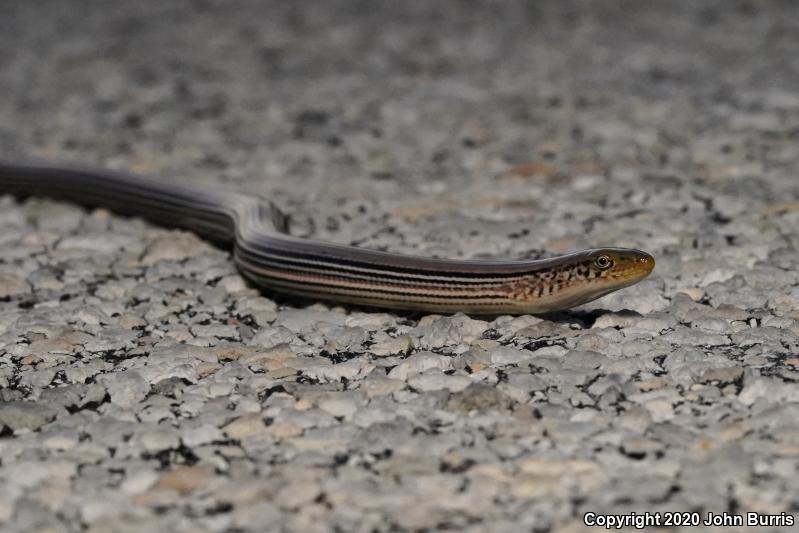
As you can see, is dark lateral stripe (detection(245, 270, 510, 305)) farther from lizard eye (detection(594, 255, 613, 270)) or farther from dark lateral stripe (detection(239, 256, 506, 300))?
lizard eye (detection(594, 255, 613, 270))

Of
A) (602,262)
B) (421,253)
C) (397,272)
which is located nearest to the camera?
(602,262)

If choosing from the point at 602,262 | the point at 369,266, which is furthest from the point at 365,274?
the point at 602,262

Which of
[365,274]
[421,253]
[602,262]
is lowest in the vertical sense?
[421,253]

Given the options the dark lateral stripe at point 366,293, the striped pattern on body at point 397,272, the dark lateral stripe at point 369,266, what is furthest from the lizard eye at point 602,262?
the dark lateral stripe at point 366,293

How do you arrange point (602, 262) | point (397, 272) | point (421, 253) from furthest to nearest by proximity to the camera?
point (421, 253)
point (397, 272)
point (602, 262)

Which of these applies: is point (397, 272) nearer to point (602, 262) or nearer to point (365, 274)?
point (365, 274)

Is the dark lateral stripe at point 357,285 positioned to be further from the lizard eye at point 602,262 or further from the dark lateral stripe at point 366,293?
the lizard eye at point 602,262

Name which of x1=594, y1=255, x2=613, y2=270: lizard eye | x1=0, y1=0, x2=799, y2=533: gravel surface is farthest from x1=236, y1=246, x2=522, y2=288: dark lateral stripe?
x1=594, y1=255, x2=613, y2=270: lizard eye
